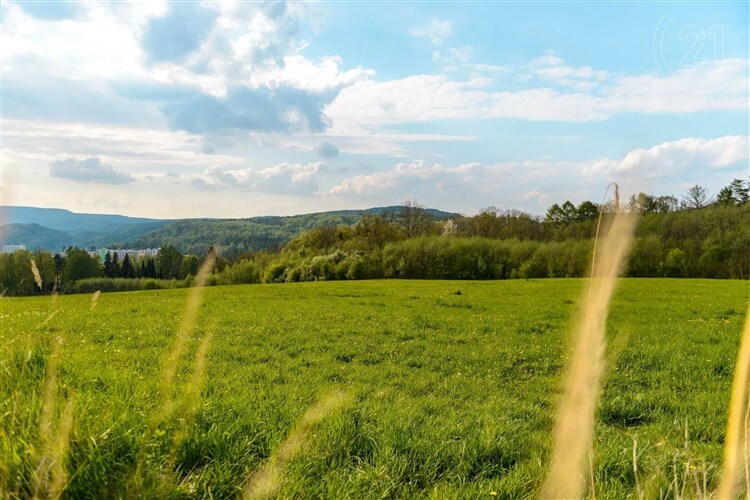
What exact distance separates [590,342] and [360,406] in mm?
5236

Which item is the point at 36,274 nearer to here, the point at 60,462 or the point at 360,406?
the point at 60,462

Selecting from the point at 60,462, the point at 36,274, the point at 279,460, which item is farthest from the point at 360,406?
the point at 60,462

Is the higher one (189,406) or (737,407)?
(737,407)

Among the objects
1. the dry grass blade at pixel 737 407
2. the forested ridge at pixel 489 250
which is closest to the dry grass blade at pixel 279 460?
the dry grass blade at pixel 737 407

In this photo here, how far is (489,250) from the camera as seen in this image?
73688mm

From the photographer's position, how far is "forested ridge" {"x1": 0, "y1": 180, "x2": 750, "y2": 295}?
196ft

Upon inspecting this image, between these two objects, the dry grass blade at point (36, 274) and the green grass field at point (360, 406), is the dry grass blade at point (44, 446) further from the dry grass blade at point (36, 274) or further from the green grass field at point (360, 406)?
the dry grass blade at point (36, 274)

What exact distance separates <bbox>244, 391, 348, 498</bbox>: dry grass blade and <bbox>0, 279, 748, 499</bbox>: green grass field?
0.19 ft

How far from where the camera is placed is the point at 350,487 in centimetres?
345

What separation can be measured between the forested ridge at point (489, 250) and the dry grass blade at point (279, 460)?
4868 cm

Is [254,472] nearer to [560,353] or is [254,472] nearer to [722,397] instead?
[722,397]

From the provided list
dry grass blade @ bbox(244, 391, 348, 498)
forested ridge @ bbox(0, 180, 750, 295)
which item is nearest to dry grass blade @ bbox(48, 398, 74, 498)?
dry grass blade @ bbox(244, 391, 348, 498)

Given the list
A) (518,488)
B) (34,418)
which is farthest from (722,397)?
(34,418)

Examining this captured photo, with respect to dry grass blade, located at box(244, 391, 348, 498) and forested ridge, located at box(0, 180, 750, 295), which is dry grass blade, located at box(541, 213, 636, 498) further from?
forested ridge, located at box(0, 180, 750, 295)
